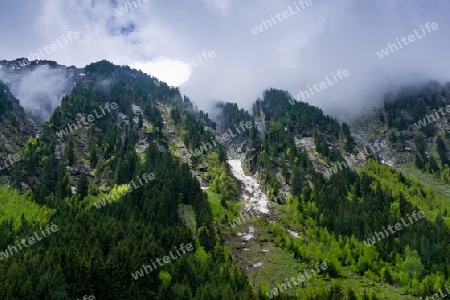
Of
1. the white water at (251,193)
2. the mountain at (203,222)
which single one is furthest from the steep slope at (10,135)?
the white water at (251,193)

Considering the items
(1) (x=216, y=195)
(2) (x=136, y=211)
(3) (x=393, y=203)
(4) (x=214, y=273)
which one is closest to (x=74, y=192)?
(2) (x=136, y=211)

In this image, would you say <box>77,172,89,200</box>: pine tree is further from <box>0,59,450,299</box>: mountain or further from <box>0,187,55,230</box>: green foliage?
<box>0,187,55,230</box>: green foliage

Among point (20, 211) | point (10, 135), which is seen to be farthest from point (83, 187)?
point (10, 135)

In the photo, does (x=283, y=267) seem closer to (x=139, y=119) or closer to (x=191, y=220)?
(x=191, y=220)

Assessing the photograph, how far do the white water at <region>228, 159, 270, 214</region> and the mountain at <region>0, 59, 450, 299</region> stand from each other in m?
0.75

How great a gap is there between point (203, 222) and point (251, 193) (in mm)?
52487

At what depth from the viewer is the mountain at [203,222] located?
6706 centimetres

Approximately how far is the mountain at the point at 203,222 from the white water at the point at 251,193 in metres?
0.75

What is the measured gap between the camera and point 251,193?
154 meters

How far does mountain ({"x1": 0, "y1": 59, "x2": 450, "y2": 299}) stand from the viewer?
67062 millimetres

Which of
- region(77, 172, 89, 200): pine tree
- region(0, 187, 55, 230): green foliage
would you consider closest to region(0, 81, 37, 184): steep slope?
region(0, 187, 55, 230): green foliage

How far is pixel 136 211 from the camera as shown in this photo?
101m

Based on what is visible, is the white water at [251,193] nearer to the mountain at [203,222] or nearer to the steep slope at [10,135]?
the mountain at [203,222]

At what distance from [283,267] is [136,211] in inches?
1634
